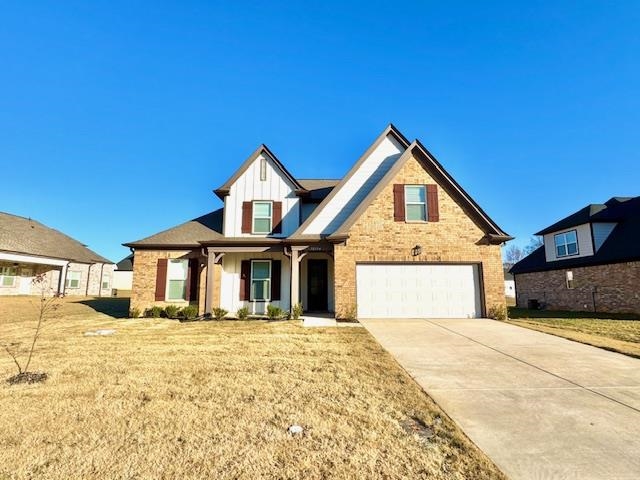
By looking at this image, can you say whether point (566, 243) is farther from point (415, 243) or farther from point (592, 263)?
point (415, 243)

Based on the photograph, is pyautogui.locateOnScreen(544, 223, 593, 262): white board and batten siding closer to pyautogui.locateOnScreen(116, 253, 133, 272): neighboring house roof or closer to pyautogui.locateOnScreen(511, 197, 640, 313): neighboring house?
pyautogui.locateOnScreen(511, 197, 640, 313): neighboring house

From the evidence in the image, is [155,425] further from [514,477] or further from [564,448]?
[564,448]

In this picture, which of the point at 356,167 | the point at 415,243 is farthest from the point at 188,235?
the point at 415,243

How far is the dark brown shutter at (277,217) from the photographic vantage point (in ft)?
50.7

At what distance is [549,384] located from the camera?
495 centimetres

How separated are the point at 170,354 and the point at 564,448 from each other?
6896 millimetres

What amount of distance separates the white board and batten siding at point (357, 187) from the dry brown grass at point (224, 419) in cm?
781

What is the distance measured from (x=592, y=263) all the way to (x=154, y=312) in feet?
76.1

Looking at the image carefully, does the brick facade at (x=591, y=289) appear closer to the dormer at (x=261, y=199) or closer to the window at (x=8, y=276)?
the dormer at (x=261, y=199)

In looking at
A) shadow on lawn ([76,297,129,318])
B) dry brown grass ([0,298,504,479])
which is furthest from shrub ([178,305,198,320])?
dry brown grass ([0,298,504,479])

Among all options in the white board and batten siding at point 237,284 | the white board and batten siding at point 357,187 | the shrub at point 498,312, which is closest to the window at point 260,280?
the white board and batten siding at point 237,284

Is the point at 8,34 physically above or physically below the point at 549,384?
above

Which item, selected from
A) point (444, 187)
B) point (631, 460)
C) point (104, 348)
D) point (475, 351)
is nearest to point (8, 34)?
point (104, 348)

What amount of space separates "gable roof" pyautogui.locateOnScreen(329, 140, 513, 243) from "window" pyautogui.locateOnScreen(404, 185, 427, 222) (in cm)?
87
